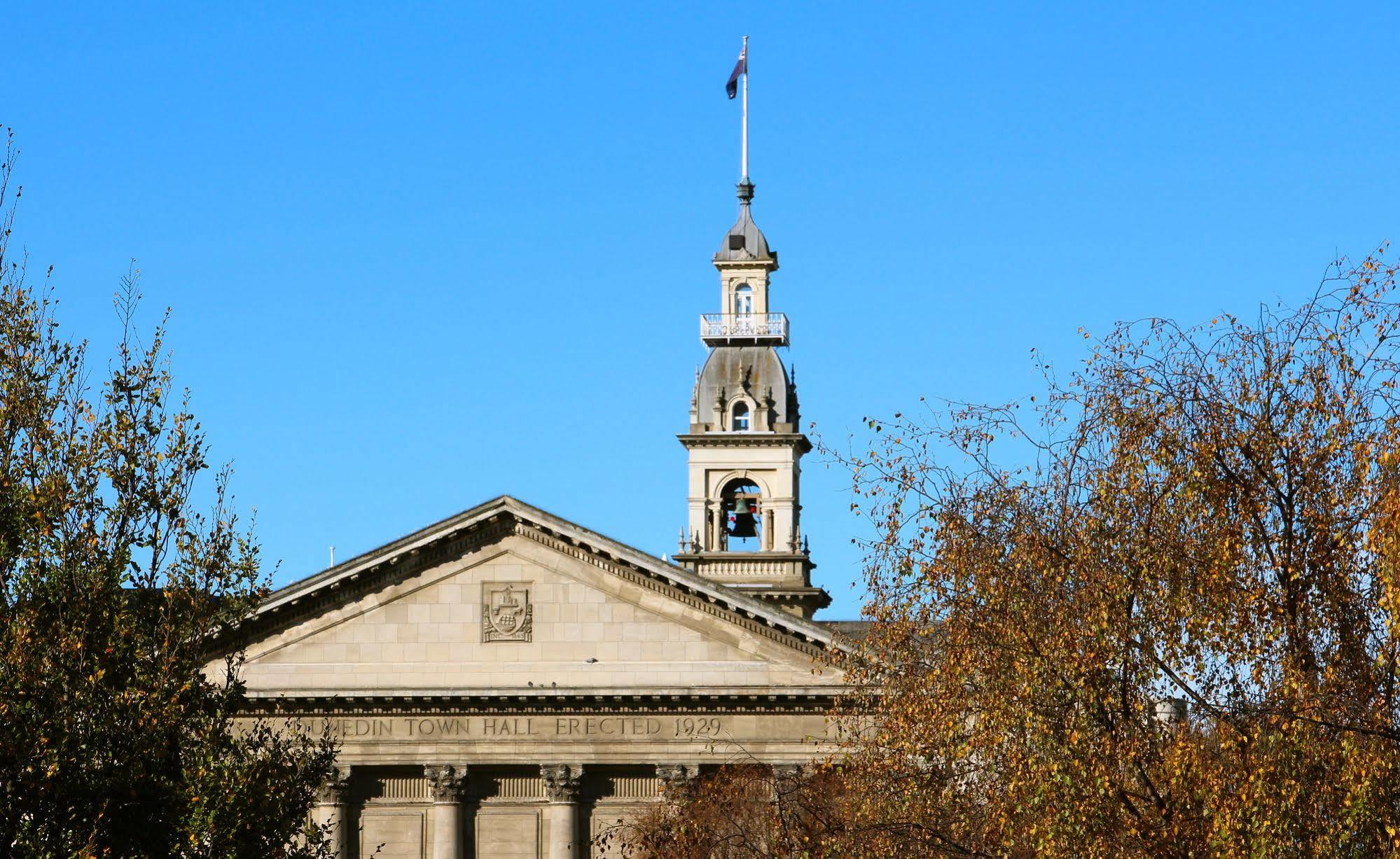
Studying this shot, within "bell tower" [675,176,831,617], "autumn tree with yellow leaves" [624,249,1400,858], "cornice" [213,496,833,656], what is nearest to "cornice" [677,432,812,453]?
"bell tower" [675,176,831,617]

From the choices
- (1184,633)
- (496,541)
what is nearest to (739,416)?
(496,541)

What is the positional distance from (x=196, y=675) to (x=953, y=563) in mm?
9397

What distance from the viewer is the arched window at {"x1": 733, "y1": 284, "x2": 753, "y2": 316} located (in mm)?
83438

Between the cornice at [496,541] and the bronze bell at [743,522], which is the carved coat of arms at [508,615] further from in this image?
the bronze bell at [743,522]

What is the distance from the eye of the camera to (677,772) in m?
56.7

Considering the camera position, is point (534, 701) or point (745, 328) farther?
point (745, 328)

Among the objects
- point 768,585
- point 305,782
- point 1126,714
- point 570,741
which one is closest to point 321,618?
point 570,741

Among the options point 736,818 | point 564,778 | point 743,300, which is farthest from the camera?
point 743,300

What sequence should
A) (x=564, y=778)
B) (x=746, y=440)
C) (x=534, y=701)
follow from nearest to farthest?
(x=534, y=701), (x=564, y=778), (x=746, y=440)

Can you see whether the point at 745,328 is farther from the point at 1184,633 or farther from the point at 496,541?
the point at 1184,633

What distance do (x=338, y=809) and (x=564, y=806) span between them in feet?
17.3

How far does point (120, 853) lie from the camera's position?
1137 inches

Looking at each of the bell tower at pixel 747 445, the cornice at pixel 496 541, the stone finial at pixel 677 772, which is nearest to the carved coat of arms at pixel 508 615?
the cornice at pixel 496 541

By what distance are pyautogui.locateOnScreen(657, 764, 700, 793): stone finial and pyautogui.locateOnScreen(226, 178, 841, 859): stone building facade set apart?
2.1 inches
